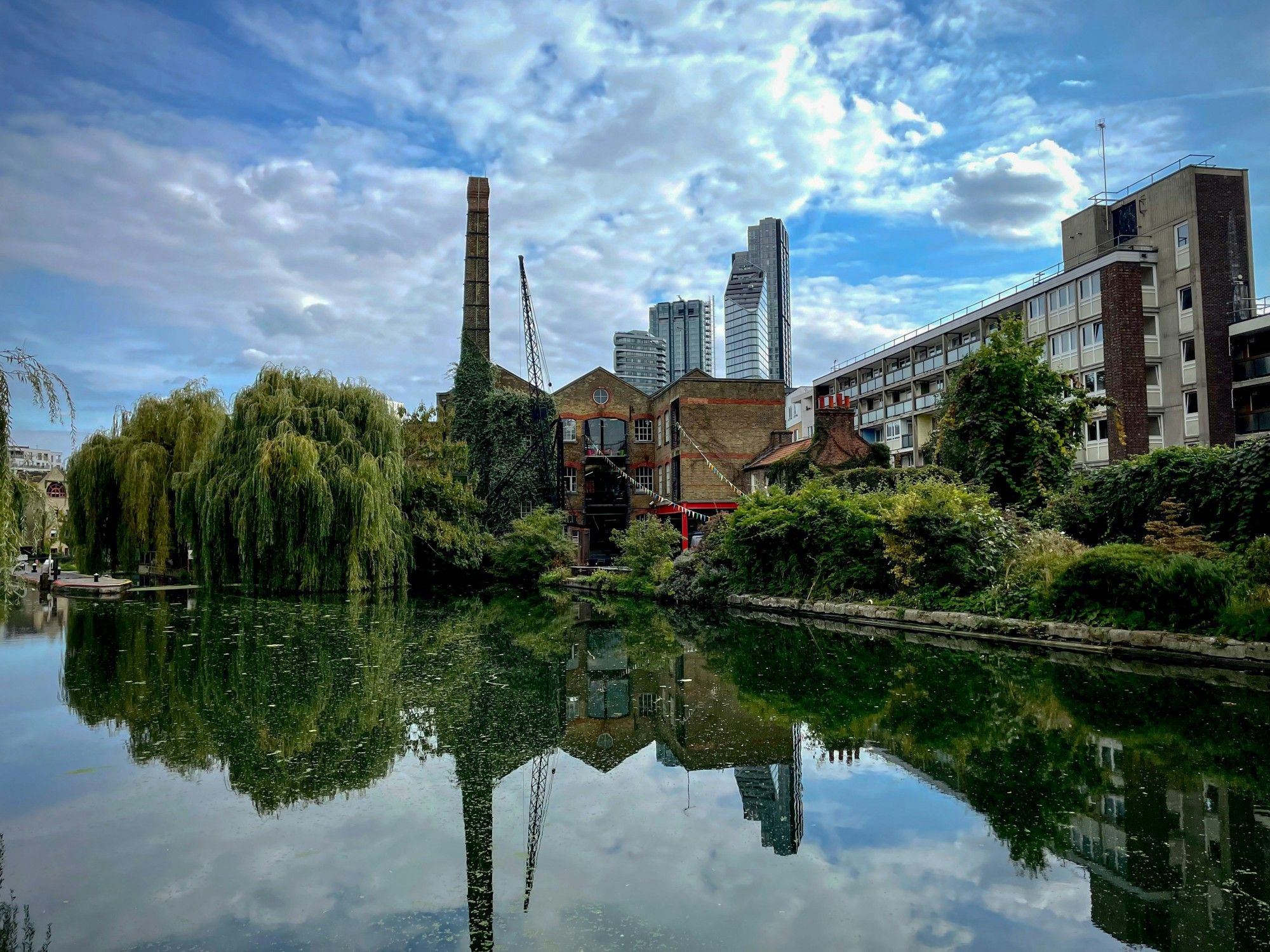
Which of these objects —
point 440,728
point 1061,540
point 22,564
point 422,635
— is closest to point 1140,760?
point 440,728

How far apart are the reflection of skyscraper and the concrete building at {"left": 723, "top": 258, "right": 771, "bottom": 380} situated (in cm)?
15175

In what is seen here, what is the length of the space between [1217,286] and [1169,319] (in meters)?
1.93

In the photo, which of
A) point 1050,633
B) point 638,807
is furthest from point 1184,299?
point 638,807

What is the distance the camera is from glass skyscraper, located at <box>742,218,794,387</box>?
595ft

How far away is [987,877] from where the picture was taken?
5.30 meters

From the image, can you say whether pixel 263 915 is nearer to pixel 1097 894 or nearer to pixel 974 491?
pixel 1097 894

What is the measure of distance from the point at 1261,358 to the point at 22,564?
56866mm

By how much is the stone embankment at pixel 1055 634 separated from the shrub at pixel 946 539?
3.49 feet

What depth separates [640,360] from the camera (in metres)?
180

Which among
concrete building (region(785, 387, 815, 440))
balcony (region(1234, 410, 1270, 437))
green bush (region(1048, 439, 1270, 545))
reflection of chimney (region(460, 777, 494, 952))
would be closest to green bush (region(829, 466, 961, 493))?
green bush (region(1048, 439, 1270, 545))

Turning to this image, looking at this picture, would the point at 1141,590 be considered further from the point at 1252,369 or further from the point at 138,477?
the point at 138,477

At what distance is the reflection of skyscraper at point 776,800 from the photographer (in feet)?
19.8

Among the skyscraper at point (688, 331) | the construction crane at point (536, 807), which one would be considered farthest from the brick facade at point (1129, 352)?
the skyscraper at point (688, 331)

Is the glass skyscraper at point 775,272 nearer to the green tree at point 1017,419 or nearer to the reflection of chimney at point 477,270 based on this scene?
the reflection of chimney at point 477,270
